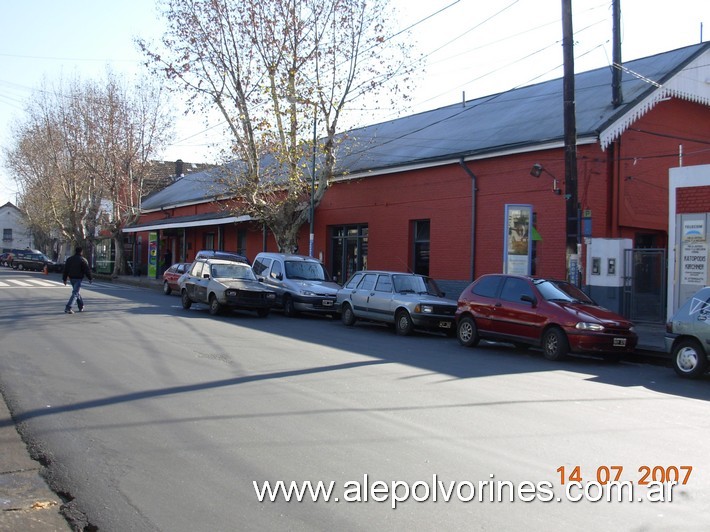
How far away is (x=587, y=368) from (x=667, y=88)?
11967mm

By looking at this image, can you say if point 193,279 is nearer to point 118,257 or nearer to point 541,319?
point 541,319

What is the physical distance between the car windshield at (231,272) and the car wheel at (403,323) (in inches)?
222

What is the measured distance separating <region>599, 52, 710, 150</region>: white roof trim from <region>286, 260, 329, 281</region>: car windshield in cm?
947

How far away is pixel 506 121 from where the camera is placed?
78.8 feet

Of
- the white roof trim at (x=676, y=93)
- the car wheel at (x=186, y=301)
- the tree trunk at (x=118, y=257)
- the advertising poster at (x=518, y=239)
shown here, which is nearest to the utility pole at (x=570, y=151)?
the advertising poster at (x=518, y=239)

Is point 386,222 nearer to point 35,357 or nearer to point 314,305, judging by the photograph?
point 314,305

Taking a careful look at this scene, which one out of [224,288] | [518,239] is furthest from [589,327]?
[224,288]

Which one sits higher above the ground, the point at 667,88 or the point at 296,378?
the point at 667,88

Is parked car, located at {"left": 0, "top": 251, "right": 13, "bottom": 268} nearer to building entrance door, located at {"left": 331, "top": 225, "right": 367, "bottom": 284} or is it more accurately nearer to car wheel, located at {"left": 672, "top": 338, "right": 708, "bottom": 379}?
building entrance door, located at {"left": 331, "top": 225, "right": 367, "bottom": 284}

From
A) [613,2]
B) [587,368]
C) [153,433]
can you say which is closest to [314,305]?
[587,368]

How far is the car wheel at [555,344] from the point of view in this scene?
12.5 metres

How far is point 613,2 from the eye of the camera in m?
18.3

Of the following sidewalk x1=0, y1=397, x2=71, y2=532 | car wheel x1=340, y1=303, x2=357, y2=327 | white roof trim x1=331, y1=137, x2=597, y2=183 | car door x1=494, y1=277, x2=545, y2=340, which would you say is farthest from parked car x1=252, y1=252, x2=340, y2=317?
sidewalk x1=0, y1=397, x2=71, y2=532

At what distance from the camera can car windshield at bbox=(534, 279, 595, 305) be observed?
44.1 ft
